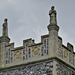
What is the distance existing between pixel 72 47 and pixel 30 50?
3207mm

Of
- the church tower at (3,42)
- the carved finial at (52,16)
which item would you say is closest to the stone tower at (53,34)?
the carved finial at (52,16)

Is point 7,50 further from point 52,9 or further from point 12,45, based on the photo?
point 52,9

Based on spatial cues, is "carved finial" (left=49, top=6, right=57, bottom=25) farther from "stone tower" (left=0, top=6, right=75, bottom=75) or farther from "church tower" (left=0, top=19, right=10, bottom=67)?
"church tower" (left=0, top=19, right=10, bottom=67)

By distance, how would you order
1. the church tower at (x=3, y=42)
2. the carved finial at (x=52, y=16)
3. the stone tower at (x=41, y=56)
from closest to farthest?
the stone tower at (x=41, y=56), the carved finial at (x=52, y=16), the church tower at (x=3, y=42)

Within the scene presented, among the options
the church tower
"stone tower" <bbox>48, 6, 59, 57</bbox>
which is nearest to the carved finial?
"stone tower" <bbox>48, 6, 59, 57</bbox>

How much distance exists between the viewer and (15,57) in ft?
93.1

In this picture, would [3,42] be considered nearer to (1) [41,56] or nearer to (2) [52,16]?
(1) [41,56]

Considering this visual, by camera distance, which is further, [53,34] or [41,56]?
[41,56]

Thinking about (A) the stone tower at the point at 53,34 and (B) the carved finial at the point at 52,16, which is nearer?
(A) the stone tower at the point at 53,34

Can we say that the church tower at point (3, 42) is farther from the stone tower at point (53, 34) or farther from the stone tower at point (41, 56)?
the stone tower at point (53, 34)

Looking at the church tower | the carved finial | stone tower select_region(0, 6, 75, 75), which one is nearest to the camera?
stone tower select_region(0, 6, 75, 75)

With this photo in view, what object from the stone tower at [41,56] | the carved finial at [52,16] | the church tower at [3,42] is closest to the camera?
the stone tower at [41,56]

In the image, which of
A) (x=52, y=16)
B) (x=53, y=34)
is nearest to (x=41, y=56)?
(x=53, y=34)

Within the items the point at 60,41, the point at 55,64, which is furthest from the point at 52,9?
the point at 55,64
